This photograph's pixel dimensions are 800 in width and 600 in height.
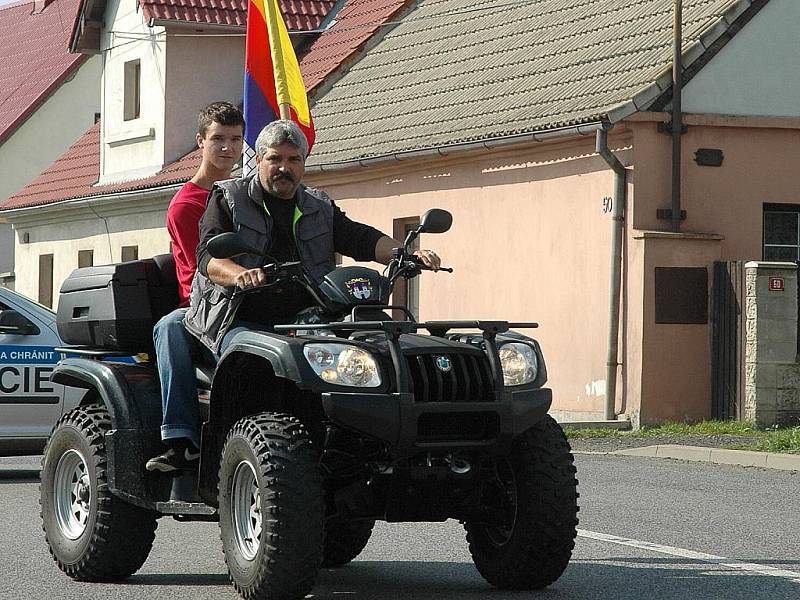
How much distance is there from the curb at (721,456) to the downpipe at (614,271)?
312 cm

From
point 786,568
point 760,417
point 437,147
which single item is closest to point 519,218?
point 437,147

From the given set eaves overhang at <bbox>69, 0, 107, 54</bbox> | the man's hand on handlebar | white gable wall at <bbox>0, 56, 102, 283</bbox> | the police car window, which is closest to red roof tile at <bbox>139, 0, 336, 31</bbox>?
eaves overhang at <bbox>69, 0, 107, 54</bbox>

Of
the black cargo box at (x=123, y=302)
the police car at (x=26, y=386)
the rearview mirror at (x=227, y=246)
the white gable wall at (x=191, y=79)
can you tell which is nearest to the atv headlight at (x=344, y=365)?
the rearview mirror at (x=227, y=246)

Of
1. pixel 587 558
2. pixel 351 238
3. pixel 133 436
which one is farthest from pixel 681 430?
pixel 133 436

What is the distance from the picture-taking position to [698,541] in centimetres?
923

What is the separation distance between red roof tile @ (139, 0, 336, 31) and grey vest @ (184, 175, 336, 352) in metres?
22.9

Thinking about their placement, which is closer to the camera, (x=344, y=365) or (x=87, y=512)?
(x=344, y=365)

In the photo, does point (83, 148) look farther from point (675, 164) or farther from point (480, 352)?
point (480, 352)

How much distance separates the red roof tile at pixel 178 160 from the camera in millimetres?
27969

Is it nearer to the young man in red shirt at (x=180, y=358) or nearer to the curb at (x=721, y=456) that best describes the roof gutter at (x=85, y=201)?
the curb at (x=721, y=456)

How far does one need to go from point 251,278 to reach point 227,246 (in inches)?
6.3

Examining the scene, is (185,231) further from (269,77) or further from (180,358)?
(269,77)

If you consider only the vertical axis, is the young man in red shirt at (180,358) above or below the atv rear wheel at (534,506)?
above

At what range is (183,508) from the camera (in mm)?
7285
